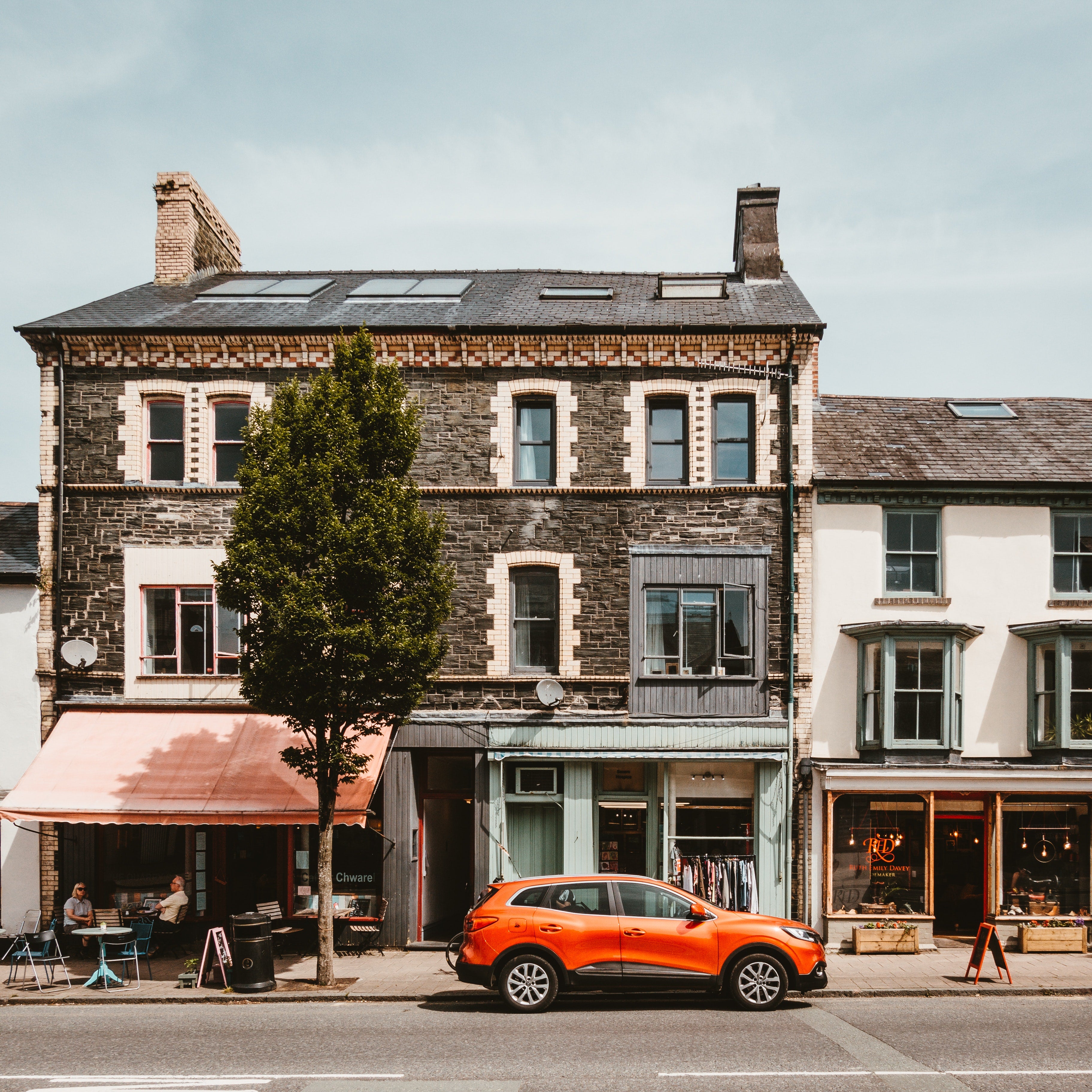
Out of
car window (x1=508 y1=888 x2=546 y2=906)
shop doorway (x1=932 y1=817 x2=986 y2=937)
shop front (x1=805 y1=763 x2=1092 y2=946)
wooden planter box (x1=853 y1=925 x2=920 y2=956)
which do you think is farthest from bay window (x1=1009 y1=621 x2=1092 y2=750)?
car window (x1=508 y1=888 x2=546 y2=906)

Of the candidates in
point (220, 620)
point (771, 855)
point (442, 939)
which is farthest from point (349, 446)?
point (771, 855)

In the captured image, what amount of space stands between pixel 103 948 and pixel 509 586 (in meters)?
8.23

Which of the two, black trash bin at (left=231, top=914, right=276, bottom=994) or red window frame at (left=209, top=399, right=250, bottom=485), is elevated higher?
red window frame at (left=209, top=399, right=250, bottom=485)

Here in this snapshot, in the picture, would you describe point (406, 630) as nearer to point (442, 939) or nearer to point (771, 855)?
point (442, 939)

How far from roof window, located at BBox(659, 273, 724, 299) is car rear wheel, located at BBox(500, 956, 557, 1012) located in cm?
1287

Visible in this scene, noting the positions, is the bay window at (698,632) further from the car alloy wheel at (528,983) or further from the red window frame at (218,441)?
the red window frame at (218,441)

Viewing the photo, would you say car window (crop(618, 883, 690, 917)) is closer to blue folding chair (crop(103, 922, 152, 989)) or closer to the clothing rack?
the clothing rack

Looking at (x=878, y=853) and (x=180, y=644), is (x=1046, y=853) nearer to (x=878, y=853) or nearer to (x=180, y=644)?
(x=878, y=853)

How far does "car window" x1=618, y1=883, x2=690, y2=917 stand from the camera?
12617mm

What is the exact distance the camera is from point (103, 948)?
48.5ft

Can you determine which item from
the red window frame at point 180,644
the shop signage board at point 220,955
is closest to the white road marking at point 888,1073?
the shop signage board at point 220,955

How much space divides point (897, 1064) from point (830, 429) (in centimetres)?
1204

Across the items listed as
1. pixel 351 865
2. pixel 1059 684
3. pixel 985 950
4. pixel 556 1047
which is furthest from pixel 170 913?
pixel 1059 684

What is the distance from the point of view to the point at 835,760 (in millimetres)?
17719
